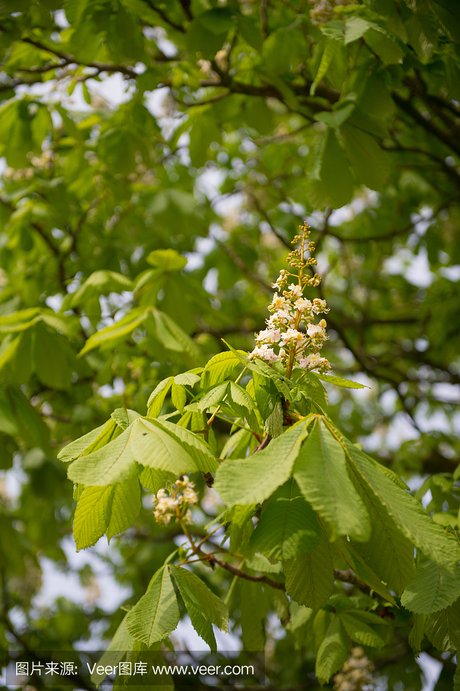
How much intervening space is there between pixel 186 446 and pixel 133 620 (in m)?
0.39

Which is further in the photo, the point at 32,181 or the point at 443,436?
the point at 32,181

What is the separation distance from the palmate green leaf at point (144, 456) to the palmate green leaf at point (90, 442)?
0.14 meters

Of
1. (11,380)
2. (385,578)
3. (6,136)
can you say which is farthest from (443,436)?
(6,136)

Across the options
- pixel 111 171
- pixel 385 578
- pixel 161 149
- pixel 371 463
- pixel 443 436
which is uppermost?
pixel 371 463

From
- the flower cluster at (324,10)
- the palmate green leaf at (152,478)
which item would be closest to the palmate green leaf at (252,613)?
the palmate green leaf at (152,478)

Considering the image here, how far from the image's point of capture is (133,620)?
4.51 ft

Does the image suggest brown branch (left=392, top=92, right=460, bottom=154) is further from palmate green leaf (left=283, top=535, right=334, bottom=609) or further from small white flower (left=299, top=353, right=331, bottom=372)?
palmate green leaf (left=283, top=535, right=334, bottom=609)

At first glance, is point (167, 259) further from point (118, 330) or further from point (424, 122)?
point (424, 122)

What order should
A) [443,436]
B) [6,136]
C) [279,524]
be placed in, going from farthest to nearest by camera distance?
[443,436]
[6,136]
[279,524]

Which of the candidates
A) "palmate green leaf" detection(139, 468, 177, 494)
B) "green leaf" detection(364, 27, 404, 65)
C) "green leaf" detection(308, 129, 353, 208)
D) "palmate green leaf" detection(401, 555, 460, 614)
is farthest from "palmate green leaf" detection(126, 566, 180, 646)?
"green leaf" detection(364, 27, 404, 65)

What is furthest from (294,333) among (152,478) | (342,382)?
(152,478)

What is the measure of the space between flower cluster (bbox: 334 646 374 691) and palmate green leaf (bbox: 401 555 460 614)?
1168 mm

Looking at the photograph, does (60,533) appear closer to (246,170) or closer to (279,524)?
(246,170)

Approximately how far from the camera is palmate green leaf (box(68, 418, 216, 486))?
111cm
